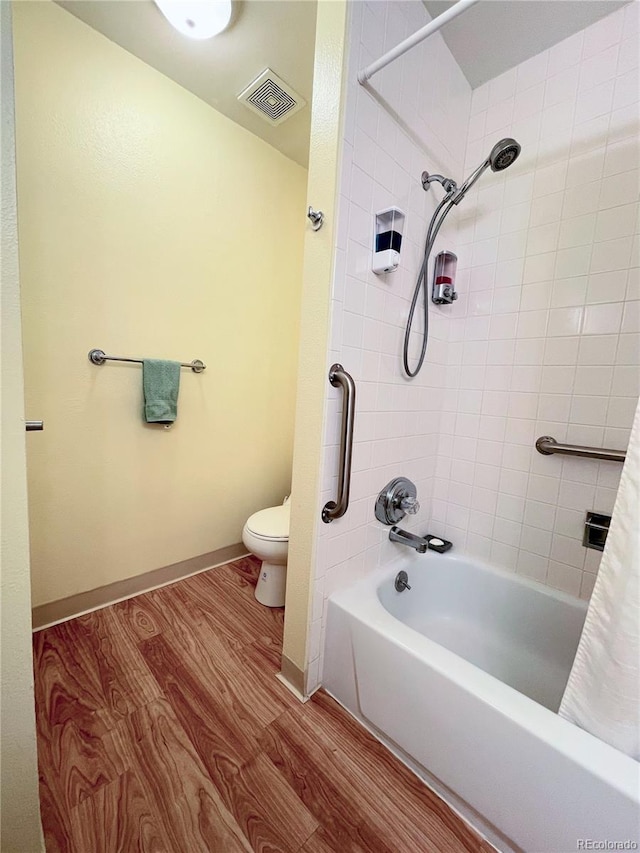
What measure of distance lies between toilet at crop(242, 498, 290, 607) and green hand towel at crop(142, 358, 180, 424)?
0.69 metres

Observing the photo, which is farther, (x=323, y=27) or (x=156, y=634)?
(x=156, y=634)

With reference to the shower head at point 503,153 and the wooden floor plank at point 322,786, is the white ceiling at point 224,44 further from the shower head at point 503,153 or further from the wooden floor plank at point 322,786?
the wooden floor plank at point 322,786

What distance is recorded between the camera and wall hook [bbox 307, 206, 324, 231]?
993 mm

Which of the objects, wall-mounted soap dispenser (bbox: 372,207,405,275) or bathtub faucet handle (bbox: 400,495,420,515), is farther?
bathtub faucet handle (bbox: 400,495,420,515)

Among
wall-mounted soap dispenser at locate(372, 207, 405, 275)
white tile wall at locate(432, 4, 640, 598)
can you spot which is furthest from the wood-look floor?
wall-mounted soap dispenser at locate(372, 207, 405, 275)

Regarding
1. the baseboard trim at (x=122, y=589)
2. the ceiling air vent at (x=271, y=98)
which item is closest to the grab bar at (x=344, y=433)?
the baseboard trim at (x=122, y=589)

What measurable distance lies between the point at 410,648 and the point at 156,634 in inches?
43.7

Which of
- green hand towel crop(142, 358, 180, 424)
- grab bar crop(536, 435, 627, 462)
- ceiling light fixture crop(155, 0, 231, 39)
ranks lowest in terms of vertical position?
grab bar crop(536, 435, 627, 462)

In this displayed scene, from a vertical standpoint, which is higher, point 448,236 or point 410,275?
point 448,236

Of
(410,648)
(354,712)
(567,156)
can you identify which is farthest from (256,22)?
(354,712)

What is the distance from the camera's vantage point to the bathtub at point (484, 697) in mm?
673

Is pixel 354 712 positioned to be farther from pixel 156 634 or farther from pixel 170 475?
pixel 170 475

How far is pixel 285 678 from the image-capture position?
1.21 metres

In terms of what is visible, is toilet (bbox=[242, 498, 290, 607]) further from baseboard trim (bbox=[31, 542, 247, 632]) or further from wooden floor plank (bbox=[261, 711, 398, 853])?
wooden floor plank (bbox=[261, 711, 398, 853])
